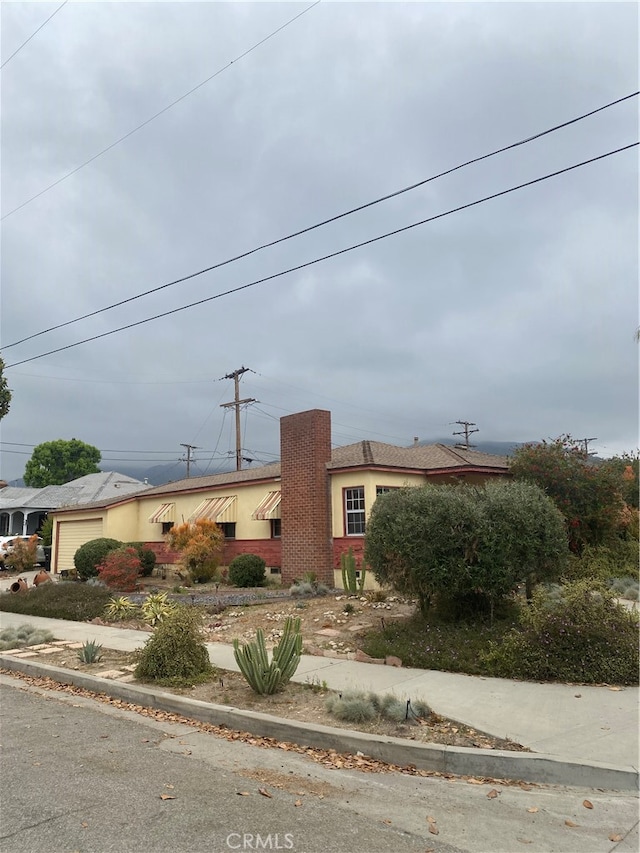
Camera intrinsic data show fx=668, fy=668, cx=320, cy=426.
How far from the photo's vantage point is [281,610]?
14438 mm

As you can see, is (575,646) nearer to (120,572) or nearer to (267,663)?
(267,663)

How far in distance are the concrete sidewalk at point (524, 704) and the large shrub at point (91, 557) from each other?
43.7 ft

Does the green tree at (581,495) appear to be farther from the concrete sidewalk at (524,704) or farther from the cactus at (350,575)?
Result: the concrete sidewalk at (524,704)

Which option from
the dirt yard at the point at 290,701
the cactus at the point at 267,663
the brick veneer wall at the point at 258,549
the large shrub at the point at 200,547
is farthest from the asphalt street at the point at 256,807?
the brick veneer wall at the point at 258,549

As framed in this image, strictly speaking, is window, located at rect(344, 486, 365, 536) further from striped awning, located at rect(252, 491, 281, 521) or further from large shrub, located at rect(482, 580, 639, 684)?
large shrub, located at rect(482, 580, 639, 684)

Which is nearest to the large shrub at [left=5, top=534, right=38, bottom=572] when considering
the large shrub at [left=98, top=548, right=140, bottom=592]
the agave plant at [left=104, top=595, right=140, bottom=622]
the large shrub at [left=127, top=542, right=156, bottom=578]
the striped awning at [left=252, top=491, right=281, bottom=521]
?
the large shrub at [left=127, top=542, right=156, bottom=578]

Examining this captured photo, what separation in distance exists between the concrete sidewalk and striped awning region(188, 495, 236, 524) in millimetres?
13239

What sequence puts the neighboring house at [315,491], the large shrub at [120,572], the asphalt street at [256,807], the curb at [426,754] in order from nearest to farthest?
the asphalt street at [256,807] < the curb at [426,754] < the neighboring house at [315,491] < the large shrub at [120,572]

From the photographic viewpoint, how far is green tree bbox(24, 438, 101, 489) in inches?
3123

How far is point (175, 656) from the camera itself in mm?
9094

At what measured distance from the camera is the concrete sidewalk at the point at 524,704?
19.7 feet

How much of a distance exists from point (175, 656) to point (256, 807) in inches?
180

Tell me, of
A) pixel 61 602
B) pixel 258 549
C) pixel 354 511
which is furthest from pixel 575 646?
pixel 258 549

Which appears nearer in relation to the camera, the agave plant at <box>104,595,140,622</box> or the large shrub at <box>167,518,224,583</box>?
the agave plant at <box>104,595,140,622</box>
